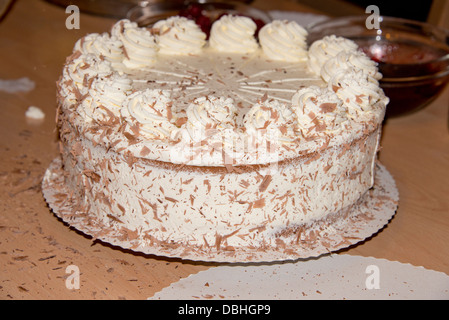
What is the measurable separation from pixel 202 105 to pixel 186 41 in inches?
31.6

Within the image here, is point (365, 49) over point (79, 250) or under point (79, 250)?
over

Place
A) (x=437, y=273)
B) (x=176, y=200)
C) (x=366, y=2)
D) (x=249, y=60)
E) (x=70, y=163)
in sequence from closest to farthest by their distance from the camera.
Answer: (x=176, y=200) → (x=437, y=273) → (x=70, y=163) → (x=249, y=60) → (x=366, y=2)

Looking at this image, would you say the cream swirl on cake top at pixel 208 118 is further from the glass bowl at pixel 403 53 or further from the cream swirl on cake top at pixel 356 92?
the glass bowl at pixel 403 53

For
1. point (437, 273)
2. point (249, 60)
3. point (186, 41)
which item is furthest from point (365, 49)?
point (437, 273)

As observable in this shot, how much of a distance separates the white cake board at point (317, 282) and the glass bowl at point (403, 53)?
110cm

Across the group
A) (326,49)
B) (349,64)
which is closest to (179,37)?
(326,49)

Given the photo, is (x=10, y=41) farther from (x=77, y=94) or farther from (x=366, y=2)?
(x=366, y=2)

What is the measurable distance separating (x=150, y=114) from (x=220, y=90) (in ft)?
1.63

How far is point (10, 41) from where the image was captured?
13.5 feet

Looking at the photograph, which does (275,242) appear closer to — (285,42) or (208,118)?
(208,118)

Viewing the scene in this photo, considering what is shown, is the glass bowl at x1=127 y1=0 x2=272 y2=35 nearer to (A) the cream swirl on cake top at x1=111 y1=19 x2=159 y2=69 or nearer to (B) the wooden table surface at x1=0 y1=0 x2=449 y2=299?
(B) the wooden table surface at x1=0 y1=0 x2=449 y2=299

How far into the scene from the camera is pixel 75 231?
2471mm

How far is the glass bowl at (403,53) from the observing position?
3.10 metres

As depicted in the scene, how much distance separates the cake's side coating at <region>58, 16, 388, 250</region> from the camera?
84.2 inches
